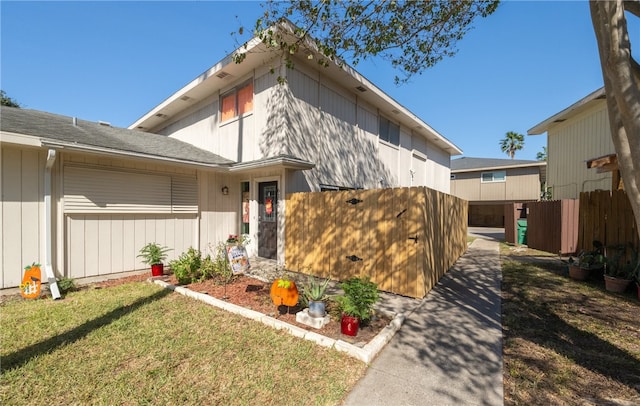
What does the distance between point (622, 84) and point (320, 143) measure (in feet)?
21.1

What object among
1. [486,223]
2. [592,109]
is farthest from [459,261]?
[486,223]

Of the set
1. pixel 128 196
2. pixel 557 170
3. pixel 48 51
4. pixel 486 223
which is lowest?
pixel 486 223

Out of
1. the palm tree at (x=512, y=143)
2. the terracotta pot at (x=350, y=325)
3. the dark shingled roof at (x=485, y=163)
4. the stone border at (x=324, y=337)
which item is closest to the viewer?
the stone border at (x=324, y=337)

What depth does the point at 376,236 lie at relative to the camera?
5320 mm

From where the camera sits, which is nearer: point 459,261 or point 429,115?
point 459,261

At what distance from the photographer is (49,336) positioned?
3346 millimetres

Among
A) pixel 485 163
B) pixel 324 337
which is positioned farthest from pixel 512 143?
pixel 324 337

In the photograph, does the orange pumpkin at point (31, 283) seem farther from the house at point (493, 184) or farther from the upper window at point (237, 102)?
the house at point (493, 184)

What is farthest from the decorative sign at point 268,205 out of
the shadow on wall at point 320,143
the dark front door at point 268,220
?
the shadow on wall at point 320,143

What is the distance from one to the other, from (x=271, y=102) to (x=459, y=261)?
759 centimetres

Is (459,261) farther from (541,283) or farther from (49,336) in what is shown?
(49,336)

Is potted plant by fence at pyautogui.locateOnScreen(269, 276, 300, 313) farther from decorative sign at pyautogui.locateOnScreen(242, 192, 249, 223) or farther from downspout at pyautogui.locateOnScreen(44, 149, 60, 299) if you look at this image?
decorative sign at pyautogui.locateOnScreen(242, 192, 249, 223)

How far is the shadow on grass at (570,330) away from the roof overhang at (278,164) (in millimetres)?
5066

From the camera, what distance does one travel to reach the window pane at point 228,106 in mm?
8289
